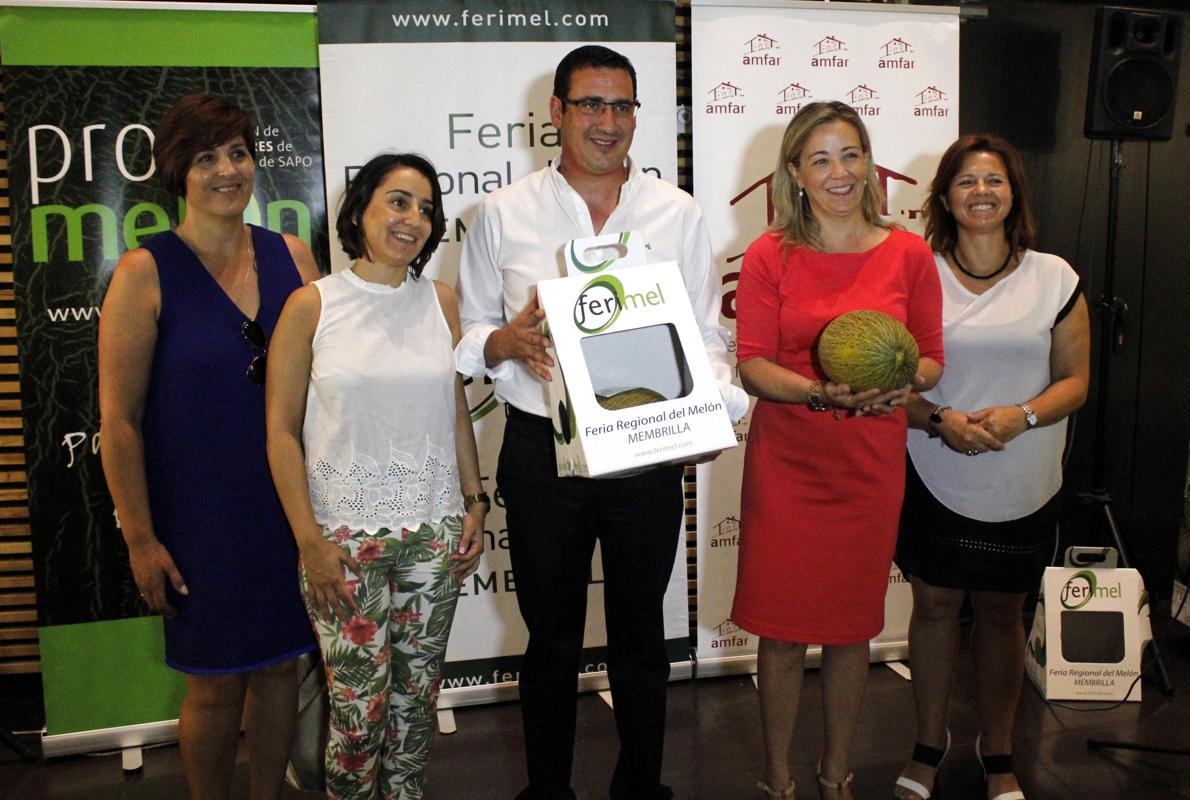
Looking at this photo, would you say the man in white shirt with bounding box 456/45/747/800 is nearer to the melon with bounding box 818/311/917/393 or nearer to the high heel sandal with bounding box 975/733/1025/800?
the melon with bounding box 818/311/917/393

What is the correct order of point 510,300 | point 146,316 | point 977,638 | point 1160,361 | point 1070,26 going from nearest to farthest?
point 146,316, point 510,300, point 977,638, point 1070,26, point 1160,361

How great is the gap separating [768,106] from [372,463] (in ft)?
6.84

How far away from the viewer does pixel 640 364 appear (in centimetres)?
178

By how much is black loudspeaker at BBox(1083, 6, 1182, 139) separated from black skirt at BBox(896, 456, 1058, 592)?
5.63ft

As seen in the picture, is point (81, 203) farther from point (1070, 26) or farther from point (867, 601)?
point (1070, 26)

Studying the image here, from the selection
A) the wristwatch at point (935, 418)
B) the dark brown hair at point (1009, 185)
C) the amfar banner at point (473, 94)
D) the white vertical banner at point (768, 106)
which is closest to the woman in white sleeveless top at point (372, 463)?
the amfar banner at point (473, 94)

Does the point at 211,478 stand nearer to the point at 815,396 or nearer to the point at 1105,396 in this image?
the point at 815,396

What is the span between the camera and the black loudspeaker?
130 inches

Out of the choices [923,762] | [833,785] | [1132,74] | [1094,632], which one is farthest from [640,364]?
[1132,74]

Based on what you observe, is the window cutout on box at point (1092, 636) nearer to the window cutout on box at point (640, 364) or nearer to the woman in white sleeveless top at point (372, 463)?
the window cutout on box at point (640, 364)

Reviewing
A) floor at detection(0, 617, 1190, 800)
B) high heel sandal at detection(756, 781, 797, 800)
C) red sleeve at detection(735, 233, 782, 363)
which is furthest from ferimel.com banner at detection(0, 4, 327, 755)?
high heel sandal at detection(756, 781, 797, 800)

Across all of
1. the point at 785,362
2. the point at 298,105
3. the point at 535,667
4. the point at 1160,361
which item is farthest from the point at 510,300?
the point at 1160,361

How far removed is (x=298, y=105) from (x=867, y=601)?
2295 millimetres

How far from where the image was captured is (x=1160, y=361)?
13.2ft
